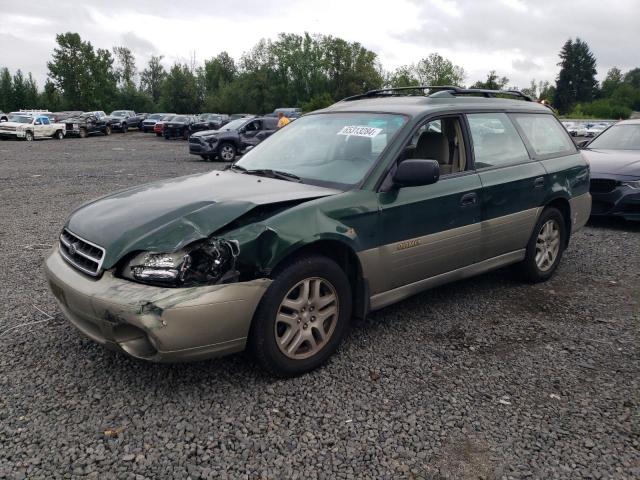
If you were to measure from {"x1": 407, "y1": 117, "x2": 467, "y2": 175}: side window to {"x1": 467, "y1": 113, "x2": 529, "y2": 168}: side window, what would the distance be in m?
0.14

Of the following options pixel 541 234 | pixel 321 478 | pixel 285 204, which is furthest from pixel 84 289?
pixel 541 234

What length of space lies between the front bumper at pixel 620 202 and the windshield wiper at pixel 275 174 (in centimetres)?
557

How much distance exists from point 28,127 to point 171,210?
32344 millimetres

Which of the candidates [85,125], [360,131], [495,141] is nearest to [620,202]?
[495,141]

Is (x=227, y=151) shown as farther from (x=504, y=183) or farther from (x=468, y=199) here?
(x=468, y=199)

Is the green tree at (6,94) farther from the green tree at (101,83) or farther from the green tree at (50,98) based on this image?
the green tree at (101,83)

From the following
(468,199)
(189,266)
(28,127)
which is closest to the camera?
(189,266)

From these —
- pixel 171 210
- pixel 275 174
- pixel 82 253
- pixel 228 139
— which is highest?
pixel 275 174

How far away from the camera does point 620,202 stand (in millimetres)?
7484

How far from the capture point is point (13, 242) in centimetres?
660

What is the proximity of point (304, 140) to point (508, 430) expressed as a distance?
258cm

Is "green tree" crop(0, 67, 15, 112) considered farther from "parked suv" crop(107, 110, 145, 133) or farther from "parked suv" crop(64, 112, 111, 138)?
"parked suv" crop(64, 112, 111, 138)

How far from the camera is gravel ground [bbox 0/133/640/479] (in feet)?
8.36

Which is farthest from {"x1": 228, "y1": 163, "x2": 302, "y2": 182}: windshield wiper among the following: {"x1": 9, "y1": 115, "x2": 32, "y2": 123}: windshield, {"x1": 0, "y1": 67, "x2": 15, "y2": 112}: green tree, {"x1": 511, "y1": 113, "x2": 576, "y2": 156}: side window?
{"x1": 0, "y1": 67, "x2": 15, "y2": 112}: green tree
